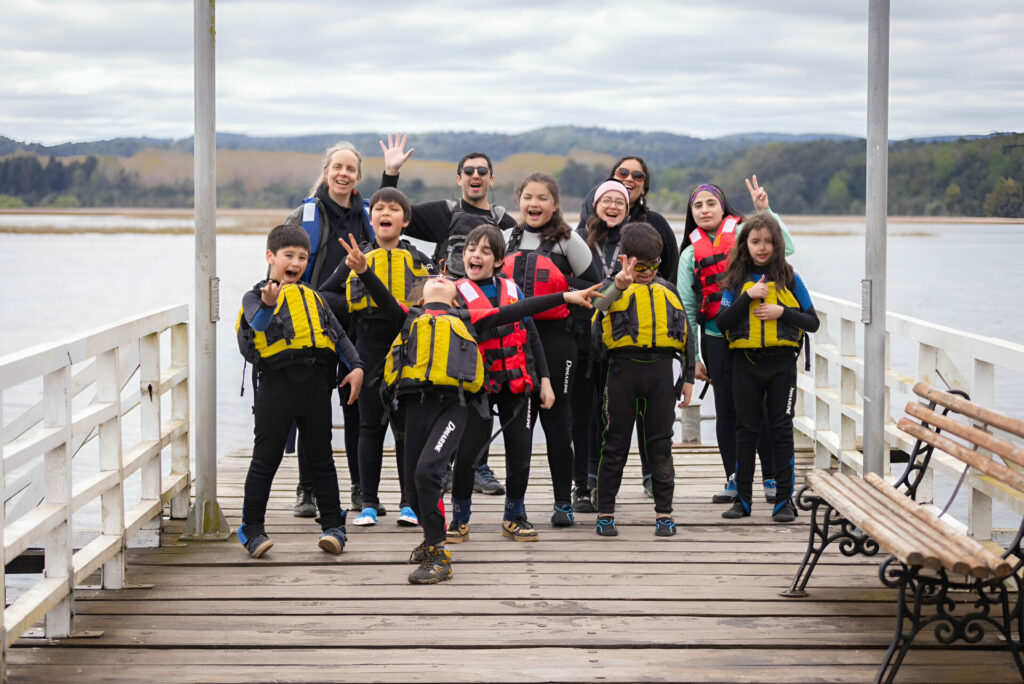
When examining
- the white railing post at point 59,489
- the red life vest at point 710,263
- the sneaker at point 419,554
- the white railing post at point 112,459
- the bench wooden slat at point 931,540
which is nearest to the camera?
the bench wooden slat at point 931,540

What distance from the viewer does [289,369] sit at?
4812 millimetres

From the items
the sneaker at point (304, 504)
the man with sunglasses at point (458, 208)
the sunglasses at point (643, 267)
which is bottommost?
the sneaker at point (304, 504)

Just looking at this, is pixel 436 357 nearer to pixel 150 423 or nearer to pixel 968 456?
pixel 150 423

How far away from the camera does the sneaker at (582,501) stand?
5.95 metres

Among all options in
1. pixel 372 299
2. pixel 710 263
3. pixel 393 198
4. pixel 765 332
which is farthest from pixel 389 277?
pixel 765 332

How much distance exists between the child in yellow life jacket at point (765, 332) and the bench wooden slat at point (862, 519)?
0.96 m

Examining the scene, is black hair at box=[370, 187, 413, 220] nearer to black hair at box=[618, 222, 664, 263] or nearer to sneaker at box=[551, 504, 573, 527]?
black hair at box=[618, 222, 664, 263]

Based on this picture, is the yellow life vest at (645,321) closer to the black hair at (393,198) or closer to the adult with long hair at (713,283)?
the adult with long hair at (713,283)

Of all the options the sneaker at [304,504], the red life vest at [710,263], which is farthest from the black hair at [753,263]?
the sneaker at [304,504]

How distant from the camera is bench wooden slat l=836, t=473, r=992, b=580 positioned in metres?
3.26

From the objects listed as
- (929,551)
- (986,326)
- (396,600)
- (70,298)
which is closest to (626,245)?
(396,600)

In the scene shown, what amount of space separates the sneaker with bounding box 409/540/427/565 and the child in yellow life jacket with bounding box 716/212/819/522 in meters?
1.80

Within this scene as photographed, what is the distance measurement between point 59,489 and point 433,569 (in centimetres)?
151

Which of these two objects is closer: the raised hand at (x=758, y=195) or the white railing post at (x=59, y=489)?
the white railing post at (x=59, y=489)
